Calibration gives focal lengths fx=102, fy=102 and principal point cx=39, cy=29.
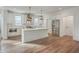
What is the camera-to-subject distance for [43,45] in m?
3.54

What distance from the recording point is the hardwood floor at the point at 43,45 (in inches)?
121

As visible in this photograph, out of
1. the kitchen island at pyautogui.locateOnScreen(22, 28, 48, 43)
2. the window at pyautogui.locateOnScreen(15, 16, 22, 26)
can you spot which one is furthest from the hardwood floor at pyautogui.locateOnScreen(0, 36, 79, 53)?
the window at pyautogui.locateOnScreen(15, 16, 22, 26)

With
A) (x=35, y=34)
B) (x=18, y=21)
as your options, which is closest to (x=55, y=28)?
(x=35, y=34)

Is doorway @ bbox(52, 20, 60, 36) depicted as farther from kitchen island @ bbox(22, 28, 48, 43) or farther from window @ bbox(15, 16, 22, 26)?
window @ bbox(15, 16, 22, 26)

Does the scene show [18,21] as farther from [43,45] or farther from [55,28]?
[55,28]

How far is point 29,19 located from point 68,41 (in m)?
1.83

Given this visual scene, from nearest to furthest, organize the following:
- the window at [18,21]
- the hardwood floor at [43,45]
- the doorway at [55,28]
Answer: the hardwood floor at [43,45], the window at [18,21], the doorway at [55,28]

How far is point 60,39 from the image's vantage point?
3.89 metres

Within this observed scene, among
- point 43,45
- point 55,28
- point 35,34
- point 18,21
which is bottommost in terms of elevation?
point 43,45

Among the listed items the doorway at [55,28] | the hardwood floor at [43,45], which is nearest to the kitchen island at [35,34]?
the hardwood floor at [43,45]

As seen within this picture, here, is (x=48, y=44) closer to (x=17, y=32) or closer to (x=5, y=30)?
(x=17, y=32)

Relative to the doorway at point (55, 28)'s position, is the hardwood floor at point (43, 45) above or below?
below

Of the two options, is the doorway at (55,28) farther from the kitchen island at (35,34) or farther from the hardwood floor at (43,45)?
the kitchen island at (35,34)
